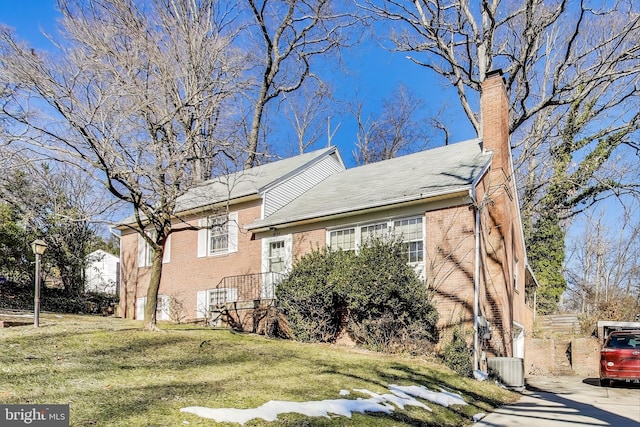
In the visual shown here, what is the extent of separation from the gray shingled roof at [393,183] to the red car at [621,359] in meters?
6.28

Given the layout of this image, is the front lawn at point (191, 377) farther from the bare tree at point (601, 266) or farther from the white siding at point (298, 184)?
the bare tree at point (601, 266)

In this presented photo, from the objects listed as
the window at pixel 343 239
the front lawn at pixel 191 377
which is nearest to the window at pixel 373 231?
the window at pixel 343 239

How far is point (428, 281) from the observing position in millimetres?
12859

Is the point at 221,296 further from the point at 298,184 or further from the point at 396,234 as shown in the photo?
the point at 396,234

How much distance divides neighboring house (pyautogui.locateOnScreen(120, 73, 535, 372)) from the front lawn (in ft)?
9.31

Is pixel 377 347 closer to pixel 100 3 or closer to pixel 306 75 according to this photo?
pixel 100 3

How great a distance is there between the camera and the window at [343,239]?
14289 mm

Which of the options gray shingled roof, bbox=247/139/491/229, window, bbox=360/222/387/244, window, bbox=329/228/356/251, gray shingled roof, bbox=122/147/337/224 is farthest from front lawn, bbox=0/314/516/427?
gray shingled roof, bbox=122/147/337/224

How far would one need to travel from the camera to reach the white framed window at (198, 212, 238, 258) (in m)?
17.0

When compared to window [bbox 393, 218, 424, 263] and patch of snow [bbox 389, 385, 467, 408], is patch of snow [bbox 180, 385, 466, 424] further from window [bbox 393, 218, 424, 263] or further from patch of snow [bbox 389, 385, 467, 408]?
window [bbox 393, 218, 424, 263]

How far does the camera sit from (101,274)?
2755cm

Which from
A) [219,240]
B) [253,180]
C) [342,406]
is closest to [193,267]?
[219,240]

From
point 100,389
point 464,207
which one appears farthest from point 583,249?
point 100,389

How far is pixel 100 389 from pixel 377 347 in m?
7.44
